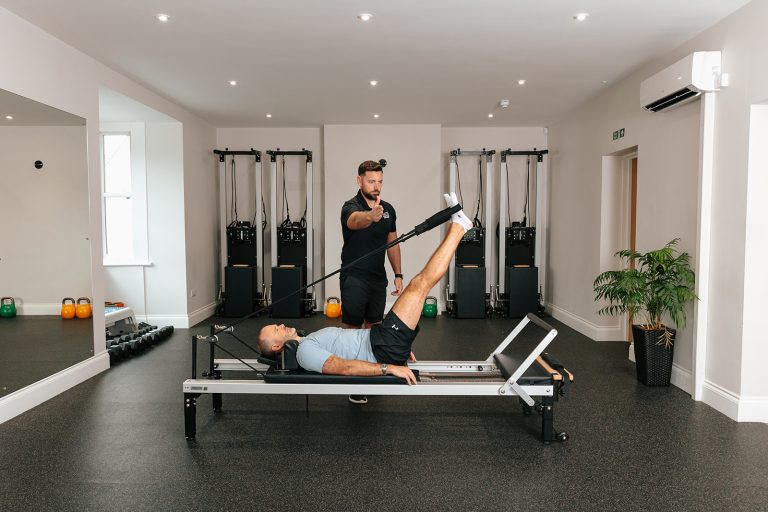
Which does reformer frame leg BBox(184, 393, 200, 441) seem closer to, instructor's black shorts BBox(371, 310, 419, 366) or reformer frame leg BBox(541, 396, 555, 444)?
instructor's black shorts BBox(371, 310, 419, 366)

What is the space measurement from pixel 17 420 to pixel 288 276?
12.4 ft

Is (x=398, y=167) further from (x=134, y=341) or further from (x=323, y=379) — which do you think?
(x=323, y=379)

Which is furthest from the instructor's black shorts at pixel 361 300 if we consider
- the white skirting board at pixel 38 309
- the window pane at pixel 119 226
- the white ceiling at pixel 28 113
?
the window pane at pixel 119 226

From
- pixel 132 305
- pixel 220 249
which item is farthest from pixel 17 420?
pixel 220 249

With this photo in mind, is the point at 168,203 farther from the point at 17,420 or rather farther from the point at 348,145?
the point at 17,420

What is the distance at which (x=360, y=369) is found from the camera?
260 cm

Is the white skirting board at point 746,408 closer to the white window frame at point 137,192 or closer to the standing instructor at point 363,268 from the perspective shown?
the standing instructor at point 363,268

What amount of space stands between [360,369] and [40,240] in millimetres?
2528

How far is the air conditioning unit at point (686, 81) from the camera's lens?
3.28 m

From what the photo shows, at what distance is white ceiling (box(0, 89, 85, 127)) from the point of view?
3191 mm

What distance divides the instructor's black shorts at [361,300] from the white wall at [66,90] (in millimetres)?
2106

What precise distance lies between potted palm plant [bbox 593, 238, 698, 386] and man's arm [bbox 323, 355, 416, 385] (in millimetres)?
1951

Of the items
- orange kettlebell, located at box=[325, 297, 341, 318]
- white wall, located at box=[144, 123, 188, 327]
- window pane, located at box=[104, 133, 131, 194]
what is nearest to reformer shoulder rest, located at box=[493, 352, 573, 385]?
orange kettlebell, located at box=[325, 297, 341, 318]

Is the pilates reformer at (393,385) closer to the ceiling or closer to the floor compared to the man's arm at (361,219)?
closer to the floor
